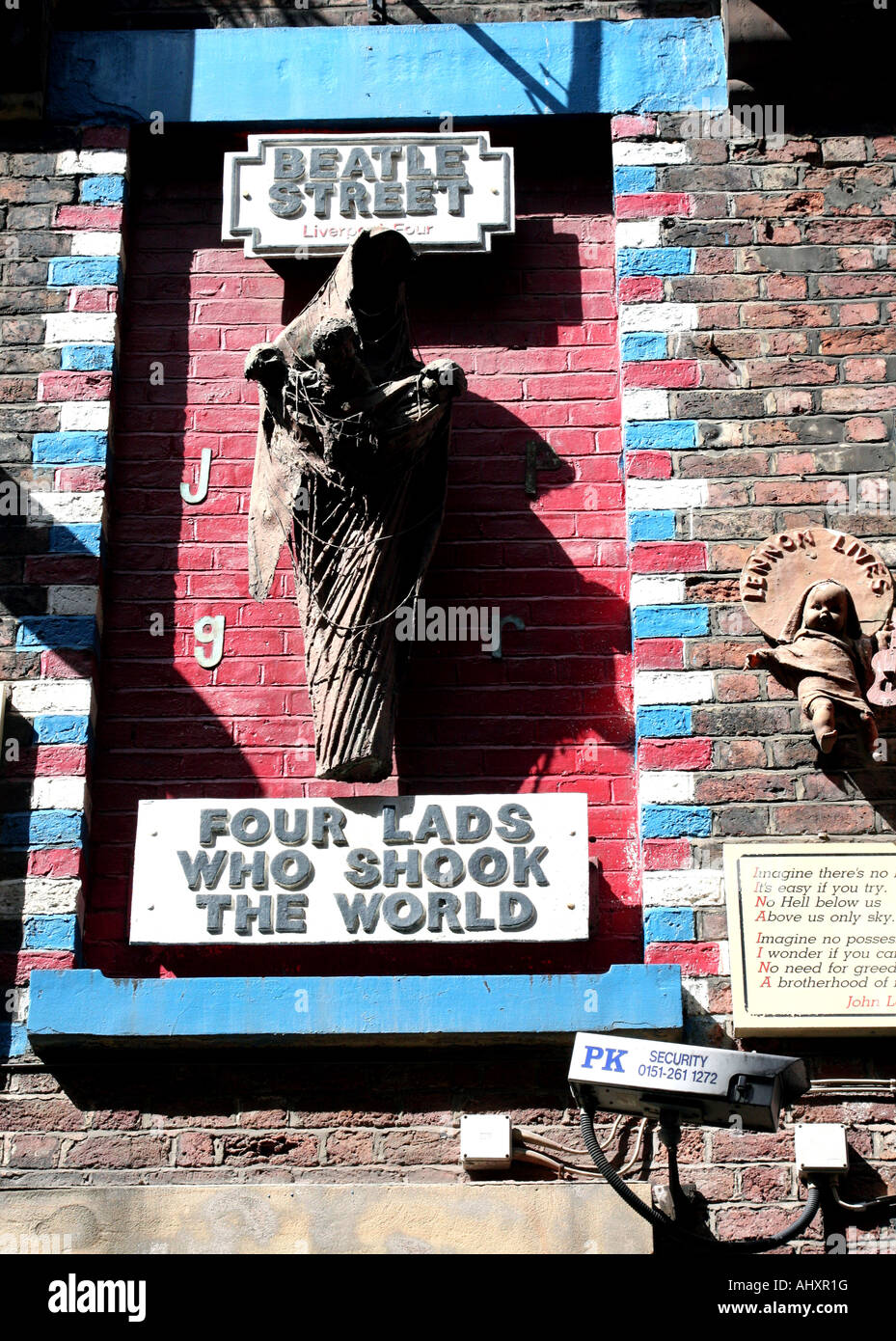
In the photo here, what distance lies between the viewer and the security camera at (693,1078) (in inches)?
195

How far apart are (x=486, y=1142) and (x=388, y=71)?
440 centimetres

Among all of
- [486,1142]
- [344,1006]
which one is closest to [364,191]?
[344,1006]

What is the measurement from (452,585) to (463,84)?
222cm

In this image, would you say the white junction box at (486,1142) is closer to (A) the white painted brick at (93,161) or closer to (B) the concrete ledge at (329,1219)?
(B) the concrete ledge at (329,1219)

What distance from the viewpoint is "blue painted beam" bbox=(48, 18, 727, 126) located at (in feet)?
25.2

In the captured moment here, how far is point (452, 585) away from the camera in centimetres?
704

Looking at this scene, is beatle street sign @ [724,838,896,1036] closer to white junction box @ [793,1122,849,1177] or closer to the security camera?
white junction box @ [793,1122,849,1177]

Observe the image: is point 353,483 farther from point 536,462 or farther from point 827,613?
point 827,613

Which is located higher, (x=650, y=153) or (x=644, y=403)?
(x=650, y=153)

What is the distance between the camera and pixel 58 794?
656 cm

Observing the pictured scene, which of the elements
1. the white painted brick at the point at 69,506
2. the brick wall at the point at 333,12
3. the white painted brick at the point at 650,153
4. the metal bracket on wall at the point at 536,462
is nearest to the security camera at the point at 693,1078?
the metal bracket on wall at the point at 536,462

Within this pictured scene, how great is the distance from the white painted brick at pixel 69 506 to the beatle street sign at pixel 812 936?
8.68ft
